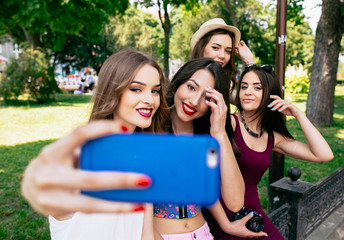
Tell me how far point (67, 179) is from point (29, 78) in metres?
15.5

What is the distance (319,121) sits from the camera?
9117mm

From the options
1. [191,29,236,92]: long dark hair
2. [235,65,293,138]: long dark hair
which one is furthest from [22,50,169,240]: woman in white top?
[191,29,236,92]: long dark hair

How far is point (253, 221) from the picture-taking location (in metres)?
2.02

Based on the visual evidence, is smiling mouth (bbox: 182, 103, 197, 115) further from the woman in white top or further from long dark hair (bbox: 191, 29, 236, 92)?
long dark hair (bbox: 191, 29, 236, 92)

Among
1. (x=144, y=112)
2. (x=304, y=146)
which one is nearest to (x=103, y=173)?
(x=144, y=112)

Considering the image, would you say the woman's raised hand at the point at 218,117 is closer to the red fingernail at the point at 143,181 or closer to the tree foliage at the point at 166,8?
the red fingernail at the point at 143,181

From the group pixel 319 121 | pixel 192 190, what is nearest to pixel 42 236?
pixel 192 190

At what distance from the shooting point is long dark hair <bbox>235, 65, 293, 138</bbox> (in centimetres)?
232

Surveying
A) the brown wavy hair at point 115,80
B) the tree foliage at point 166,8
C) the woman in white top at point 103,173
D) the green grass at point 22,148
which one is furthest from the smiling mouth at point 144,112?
the tree foliage at point 166,8

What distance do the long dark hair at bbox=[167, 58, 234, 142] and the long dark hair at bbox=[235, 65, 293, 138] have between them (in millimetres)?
421

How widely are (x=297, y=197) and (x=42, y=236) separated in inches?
123

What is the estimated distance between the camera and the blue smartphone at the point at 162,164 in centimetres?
69

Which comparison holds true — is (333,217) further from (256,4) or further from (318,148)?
(256,4)

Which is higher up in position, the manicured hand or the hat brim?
the hat brim
